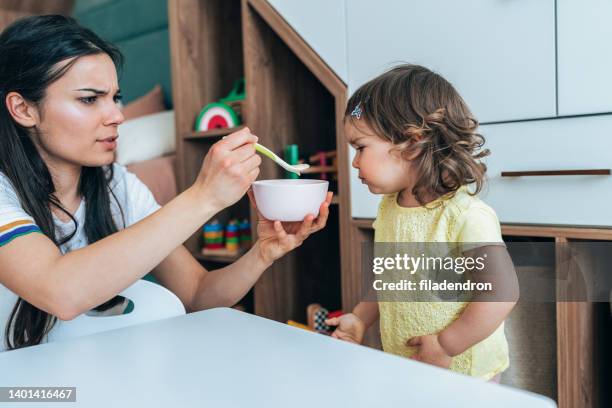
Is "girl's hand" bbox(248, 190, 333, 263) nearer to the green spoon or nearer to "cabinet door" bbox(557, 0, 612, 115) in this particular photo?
the green spoon

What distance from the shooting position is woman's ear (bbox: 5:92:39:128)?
1.03 metres

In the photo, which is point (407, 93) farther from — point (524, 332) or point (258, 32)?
point (258, 32)

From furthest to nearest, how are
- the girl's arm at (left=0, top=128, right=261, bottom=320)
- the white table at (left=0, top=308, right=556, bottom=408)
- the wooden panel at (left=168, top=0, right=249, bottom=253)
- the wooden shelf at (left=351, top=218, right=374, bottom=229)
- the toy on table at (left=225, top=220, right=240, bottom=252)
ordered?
the wooden panel at (left=168, top=0, right=249, bottom=253) → the toy on table at (left=225, top=220, right=240, bottom=252) → the wooden shelf at (left=351, top=218, right=374, bottom=229) → the girl's arm at (left=0, top=128, right=261, bottom=320) → the white table at (left=0, top=308, right=556, bottom=408)

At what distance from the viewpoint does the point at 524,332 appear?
4.29 ft

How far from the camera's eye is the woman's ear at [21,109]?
103 cm

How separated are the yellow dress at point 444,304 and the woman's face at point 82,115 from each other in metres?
0.62

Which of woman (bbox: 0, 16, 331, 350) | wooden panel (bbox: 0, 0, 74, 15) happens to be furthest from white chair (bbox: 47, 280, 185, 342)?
wooden panel (bbox: 0, 0, 74, 15)

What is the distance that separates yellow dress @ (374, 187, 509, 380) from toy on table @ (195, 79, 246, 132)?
106 centimetres

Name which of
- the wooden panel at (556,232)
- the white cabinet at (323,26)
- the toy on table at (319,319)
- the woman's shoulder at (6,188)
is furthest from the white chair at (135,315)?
the toy on table at (319,319)

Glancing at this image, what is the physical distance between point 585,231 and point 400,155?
0.43m

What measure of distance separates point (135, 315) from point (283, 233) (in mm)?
267

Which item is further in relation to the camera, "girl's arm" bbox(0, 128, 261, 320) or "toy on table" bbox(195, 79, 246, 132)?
"toy on table" bbox(195, 79, 246, 132)

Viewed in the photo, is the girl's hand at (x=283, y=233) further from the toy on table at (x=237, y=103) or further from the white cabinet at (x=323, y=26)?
the toy on table at (x=237, y=103)

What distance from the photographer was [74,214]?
3.69 feet
